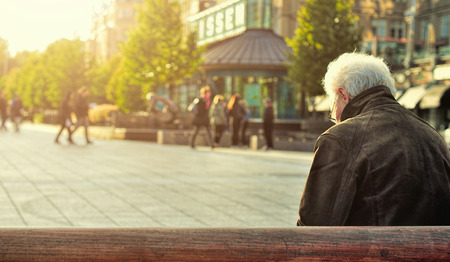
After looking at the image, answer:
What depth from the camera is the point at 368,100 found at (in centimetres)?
293

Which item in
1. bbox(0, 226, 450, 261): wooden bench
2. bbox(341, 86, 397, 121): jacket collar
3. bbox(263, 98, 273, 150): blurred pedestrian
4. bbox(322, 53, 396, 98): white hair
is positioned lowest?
bbox(263, 98, 273, 150): blurred pedestrian

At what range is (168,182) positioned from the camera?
11.4 metres

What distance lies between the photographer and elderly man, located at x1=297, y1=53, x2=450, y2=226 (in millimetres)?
2613

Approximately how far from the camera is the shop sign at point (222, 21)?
149 feet

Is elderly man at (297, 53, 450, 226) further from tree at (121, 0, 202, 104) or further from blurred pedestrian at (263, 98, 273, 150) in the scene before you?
tree at (121, 0, 202, 104)

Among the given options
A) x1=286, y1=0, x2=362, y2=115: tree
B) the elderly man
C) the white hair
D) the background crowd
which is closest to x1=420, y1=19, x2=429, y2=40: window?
x1=286, y1=0, x2=362, y2=115: tree

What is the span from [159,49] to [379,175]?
112 feet

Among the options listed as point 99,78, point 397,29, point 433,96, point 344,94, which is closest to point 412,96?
point 433,96

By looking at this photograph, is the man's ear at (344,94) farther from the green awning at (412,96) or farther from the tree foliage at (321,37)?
the green awning at (412,96)

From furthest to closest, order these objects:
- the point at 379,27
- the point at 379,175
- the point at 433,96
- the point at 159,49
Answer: the point at 379,27 → the point at 433,96 → the point at 159,49 → the point at 379,175

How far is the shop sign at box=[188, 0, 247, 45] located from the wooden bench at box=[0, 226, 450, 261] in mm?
42631

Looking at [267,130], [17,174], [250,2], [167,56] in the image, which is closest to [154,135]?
[267,130]

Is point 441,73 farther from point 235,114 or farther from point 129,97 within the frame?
point 235,114

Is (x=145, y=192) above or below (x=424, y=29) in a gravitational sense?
below
